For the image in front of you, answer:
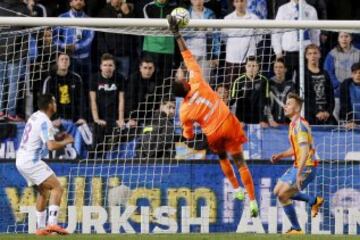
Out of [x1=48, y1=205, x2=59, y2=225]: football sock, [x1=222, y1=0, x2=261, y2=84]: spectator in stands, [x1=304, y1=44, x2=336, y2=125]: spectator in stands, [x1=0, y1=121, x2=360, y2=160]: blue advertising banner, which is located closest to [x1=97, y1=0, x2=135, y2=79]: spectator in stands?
[x1=0, y1=121, x2=360, y2=160]: blue advertising banner

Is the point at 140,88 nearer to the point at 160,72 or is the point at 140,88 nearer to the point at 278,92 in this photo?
the point at 160,72

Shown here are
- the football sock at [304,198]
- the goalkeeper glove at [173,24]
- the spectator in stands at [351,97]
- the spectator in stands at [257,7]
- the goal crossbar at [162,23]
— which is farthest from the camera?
the spectator in stands at [257,7]

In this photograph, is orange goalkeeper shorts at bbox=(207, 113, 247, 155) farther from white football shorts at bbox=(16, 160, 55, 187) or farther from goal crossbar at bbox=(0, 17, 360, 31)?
white football shorts at bbox=(16, 160, 55, 187)

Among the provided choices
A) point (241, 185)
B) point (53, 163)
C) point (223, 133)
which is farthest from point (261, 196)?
point (53, 163)

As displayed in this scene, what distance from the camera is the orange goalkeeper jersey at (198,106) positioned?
62.1 ft

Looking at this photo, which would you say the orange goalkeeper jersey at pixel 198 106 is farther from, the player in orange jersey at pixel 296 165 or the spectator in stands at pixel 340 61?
the spectator in stands at pixel 340 61

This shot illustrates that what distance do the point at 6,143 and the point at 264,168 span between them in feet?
12.8

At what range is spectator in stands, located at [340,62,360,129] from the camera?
20828 mm

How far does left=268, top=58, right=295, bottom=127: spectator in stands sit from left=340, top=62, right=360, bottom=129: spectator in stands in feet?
2.86

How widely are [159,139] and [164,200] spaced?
96 centimetres

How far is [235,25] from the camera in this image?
768 inches

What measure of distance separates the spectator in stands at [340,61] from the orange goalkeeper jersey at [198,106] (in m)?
2.36

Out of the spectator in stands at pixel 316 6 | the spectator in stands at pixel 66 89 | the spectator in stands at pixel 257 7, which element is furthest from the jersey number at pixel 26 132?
the spectator in stands at pixel 316 6

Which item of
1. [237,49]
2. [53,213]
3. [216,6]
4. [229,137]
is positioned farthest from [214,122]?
[216,6]
